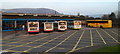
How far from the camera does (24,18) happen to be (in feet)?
112

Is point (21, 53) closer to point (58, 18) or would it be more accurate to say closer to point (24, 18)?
point (24, 18)

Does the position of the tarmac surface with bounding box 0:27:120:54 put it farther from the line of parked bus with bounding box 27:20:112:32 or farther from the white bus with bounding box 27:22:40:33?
the line of parked bus with bounding box 27:20:112:32

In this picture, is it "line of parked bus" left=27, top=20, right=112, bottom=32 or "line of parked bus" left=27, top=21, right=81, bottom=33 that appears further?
"line of parked bus" left=27, top=20, right=112, bottom=32

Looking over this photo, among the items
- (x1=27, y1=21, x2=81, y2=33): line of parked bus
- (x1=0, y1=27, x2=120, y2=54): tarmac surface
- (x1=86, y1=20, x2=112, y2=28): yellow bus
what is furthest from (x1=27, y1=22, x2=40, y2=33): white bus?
(x1=86, y1=20, x2=112, y2=28): yellow bus

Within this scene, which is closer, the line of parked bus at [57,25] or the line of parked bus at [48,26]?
the line of parked bus at [48,26]

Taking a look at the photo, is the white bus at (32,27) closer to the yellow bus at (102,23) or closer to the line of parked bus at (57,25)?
the line of parked bus at (57,25)

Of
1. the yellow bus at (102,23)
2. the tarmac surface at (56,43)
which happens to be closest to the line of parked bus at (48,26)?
the tarmac surface at (56,43)

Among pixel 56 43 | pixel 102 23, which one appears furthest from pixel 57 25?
pixel 102 23

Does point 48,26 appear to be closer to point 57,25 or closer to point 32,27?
point 32,27

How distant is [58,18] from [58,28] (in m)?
12.4

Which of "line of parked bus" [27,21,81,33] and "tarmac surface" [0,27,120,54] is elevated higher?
"line of parked bus" [27,21,81,33]

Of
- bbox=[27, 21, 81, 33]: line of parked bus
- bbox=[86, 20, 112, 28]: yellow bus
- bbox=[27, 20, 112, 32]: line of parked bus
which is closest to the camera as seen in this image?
bbox=[27, 21, 81, 33]: line of parked bus

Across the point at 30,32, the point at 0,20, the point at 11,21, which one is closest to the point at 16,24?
the point at 11,21

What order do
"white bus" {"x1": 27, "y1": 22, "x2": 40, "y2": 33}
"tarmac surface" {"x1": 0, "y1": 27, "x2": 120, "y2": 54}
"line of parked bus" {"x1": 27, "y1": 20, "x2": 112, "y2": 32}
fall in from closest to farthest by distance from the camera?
1. "tarmac surface" {"x1": 0, "y1": 27, "x2": 120, "y2": 54}
2. "white bus" {"x1": 27, "y1": 22, "x2": 40, "y2": 33}
3. "line of parked bus" {"x1": 27, "y1": 20, "x2": 112, "y2": 32}
